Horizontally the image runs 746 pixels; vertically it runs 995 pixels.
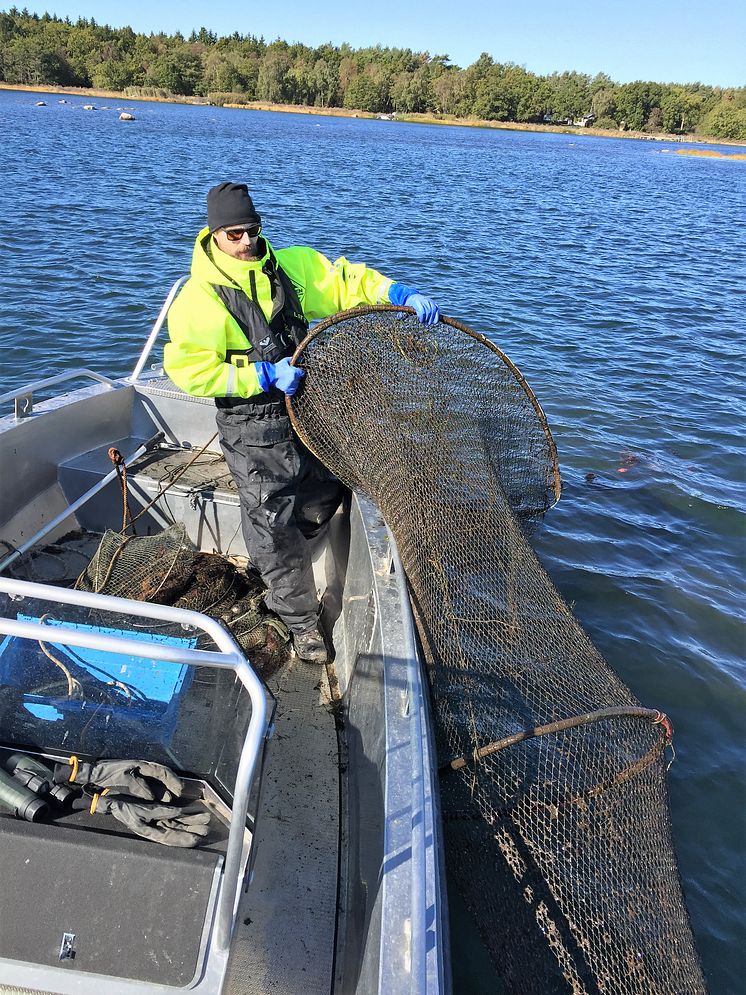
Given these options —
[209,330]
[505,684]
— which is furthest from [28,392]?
[505,684]

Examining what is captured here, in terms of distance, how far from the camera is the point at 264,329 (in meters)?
3.57

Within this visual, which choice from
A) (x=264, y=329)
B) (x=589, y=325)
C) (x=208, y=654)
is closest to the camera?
(x=208, y=654)

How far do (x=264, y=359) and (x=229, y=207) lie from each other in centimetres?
Answer: 75

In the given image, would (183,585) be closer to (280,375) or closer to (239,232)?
(280,375)

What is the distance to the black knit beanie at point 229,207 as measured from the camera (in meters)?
3.31

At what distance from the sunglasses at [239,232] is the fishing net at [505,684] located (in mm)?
581

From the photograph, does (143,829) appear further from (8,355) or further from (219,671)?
(8,355)

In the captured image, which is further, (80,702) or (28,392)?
(28,392)

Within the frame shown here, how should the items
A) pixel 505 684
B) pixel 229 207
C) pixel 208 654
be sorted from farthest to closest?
pixel 229 207 → pixel 505 684 → pixel 208 654

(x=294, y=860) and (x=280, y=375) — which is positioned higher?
(x=280, y=375)

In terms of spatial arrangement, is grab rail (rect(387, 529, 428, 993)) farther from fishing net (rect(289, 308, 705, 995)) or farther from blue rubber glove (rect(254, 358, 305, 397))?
blue rubber glove (rect(254, 358, 305, 397))

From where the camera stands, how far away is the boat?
6.24 feet

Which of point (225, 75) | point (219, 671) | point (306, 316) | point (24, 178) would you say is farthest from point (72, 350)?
point (225, 75)

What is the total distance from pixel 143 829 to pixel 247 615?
71.2 inches
